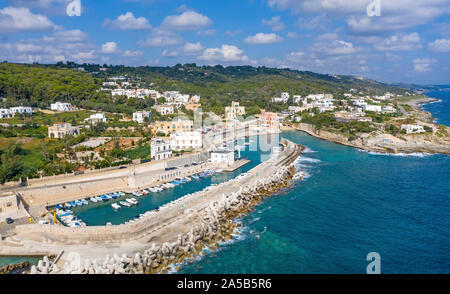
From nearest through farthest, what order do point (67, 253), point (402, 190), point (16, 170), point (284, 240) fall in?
point (67, 253) < point (284, 240) < point (16, 170) < point (402, 190)

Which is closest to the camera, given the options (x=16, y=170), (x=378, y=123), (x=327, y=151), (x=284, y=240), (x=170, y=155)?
(x=284, y=240)

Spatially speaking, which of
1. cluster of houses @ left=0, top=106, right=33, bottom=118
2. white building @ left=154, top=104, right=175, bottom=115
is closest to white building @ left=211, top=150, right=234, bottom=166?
white building @ left=154, top=104, right=175, bottom=115

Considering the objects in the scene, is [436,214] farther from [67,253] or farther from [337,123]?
[337,123]

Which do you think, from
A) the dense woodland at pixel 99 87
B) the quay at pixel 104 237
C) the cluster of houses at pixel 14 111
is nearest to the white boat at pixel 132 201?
the quay at pixel 104 237

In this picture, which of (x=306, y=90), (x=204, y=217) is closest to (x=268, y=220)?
(x=204, y=217)

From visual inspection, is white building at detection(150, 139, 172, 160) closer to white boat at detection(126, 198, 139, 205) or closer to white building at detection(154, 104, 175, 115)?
white boat at detection(126, 198, 139, 205)

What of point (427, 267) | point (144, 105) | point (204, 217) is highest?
point (144, 105)

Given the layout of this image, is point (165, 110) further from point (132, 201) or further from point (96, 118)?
point (132, 201)
